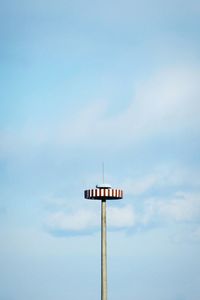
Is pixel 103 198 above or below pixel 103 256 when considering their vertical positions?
above

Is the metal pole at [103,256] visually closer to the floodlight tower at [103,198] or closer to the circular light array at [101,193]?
the floodlight tower at [103,198]

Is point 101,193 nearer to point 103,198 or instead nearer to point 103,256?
point 103,198

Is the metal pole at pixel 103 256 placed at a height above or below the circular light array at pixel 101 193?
below

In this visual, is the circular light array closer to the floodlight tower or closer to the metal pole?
the floodlight tower

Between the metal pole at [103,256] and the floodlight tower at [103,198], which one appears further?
the metal pole at [103,256]

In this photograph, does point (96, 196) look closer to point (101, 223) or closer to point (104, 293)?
point (101, 223)

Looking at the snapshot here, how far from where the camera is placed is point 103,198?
84062 mm

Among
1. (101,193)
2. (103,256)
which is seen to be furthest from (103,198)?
(103,256)

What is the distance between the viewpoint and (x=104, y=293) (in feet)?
279

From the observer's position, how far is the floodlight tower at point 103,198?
270 feet

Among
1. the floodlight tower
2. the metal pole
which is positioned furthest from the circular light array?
the metal pole

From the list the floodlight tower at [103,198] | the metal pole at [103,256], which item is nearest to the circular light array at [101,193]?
the floodlight tower at [103,198]

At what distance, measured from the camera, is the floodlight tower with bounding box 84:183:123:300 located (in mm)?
82375

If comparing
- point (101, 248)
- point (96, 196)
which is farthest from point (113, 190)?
point (101, 248)
